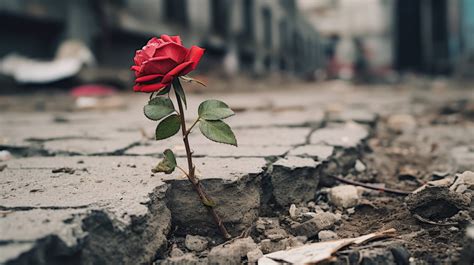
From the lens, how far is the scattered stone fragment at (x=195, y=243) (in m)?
1.07

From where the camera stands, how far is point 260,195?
1287 mm

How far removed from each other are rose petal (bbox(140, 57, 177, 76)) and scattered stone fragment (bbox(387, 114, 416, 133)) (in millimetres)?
1954

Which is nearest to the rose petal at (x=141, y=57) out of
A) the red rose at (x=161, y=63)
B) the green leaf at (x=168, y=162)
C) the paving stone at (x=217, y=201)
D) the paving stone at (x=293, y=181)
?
the red rose at (x=161, y=63)

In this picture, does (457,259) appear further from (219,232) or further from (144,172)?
(144,172)

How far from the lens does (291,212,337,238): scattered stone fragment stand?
1117 mm

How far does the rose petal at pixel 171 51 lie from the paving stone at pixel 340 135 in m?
0.96

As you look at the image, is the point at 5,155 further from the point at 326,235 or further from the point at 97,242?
the point at 326,235

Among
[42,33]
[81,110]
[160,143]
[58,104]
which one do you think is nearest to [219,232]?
[160,143]

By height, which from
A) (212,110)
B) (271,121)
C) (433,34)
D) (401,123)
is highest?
(433,34)

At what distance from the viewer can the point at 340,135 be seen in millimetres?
2018

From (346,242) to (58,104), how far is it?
3627 millimetres

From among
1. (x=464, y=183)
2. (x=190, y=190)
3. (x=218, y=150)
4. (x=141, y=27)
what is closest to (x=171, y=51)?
(x=190, y=190)

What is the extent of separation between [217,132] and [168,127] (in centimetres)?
13

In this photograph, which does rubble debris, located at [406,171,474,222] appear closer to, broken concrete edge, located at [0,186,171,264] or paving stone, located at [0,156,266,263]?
paving stone, located at [0,156,266,263]
